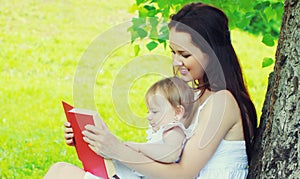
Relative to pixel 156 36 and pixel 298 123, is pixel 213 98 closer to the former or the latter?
pixel 298 123

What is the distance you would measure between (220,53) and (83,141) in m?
0.60

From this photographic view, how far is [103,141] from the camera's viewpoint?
7.01 ft

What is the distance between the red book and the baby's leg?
8cm

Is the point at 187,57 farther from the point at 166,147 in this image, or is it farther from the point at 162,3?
the point at 162,3

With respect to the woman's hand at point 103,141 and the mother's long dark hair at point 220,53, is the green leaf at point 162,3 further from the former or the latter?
the woman's hand at point 103,141

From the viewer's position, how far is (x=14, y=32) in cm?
720

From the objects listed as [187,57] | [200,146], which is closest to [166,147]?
[200,146]

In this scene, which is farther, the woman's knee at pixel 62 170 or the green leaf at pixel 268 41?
the green leaf at pixel 268 41

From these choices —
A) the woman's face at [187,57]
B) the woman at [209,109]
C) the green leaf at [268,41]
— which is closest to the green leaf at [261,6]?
the green leaf at [268,41]

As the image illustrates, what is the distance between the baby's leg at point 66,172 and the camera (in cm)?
243

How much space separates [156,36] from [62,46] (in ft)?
12.8

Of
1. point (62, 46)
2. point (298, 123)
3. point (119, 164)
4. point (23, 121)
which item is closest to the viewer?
point (298, 123)

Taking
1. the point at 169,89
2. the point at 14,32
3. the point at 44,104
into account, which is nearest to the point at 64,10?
the point at 14,32

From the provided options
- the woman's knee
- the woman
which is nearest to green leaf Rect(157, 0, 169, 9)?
the woman
